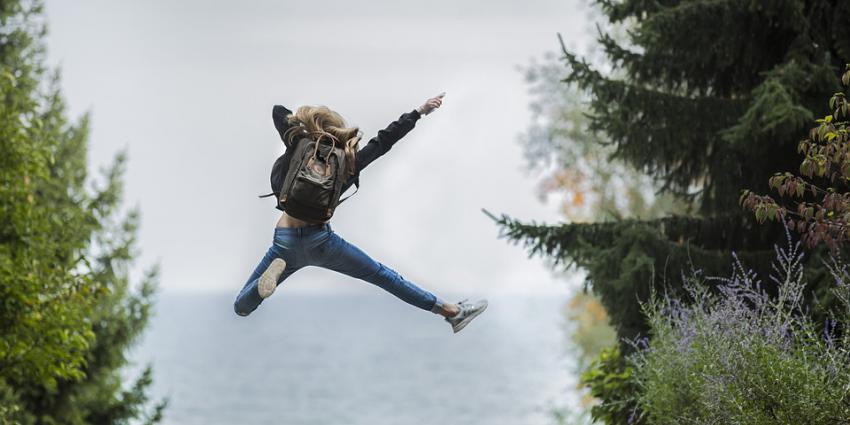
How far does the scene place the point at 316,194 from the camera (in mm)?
5875

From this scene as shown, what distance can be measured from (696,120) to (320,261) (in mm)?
4521

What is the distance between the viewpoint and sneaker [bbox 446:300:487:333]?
6496 millimetres

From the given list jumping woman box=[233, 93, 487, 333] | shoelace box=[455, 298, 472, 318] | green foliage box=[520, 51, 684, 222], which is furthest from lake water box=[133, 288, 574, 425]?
jumping woman box=[233, 93, 487, 333]

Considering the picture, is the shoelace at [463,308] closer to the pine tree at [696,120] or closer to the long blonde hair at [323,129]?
the long blonde hair at [323,129]

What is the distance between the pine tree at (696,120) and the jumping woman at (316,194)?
3.24 m

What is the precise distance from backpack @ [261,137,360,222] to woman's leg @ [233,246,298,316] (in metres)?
0.29

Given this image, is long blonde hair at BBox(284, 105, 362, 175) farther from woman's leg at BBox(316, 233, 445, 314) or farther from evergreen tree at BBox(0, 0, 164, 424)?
evergreen tree at BBox(0, 0, 164, 424)

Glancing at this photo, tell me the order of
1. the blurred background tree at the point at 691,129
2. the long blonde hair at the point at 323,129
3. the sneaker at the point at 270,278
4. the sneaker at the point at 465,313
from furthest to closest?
the blurred background tree at the point at 691,129 < the sneaker at the point at 465,313 < the long blonde hair at the point at 323,129 < the sneaker at the point at 270,278

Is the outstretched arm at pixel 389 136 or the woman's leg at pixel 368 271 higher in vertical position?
the outstretched arm at pixel 389 136

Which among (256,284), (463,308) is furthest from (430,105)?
(256,284)

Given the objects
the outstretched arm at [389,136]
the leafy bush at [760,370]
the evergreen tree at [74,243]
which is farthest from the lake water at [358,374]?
the outstretched arm at [389,136]

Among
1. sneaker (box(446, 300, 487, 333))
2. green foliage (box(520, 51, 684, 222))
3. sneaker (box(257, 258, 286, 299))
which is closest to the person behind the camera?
sneaker (box(257, 258, 286, 299))

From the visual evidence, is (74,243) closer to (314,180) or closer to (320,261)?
(320,261)

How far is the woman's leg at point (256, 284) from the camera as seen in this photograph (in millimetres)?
5914
